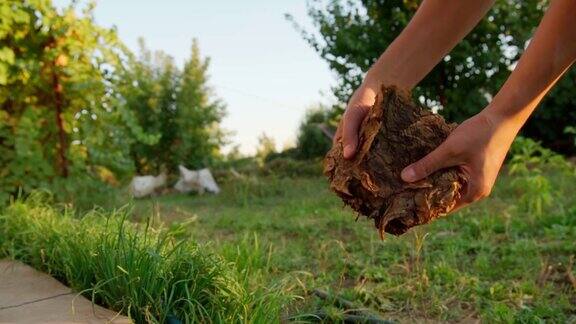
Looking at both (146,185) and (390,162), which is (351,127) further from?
(146,185)

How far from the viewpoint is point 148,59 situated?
13305mm

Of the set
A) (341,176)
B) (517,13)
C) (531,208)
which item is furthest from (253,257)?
(517,13)

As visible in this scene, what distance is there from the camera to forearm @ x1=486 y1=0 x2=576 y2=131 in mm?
1398

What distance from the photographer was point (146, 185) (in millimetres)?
10305

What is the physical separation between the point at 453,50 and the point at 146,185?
5.14 m

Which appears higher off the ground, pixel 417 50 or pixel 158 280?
pixel 417 50

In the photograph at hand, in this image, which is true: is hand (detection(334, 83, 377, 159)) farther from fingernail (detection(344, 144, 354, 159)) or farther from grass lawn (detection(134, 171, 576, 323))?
grass lawn (detection(134, 171, 576, 323))

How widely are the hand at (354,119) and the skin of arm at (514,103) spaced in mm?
303

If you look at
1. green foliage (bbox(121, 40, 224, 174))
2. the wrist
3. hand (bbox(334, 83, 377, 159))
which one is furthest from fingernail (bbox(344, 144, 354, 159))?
green foliage (bbox(121, 40, 224, 174))

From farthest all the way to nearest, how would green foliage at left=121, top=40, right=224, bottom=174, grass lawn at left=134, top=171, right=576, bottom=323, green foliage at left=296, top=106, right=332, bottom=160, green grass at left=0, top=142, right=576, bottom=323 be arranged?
green foliage at left=296, top=106, right=332, bottom=160
green foliage at left=121, top=40, right=224, bottom=174
grass lawn at left=134, top=171, right=576, bottom=323
green grass at left=0, top=142, right=576, bottom=323

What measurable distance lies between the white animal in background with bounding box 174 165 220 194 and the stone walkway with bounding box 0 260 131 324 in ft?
23.7

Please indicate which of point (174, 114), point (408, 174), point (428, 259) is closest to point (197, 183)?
point (174, 114)

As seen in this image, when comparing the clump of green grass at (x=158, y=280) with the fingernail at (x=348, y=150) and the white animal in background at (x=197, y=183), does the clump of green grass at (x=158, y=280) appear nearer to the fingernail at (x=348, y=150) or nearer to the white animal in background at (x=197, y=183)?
the fingernail at (x=348, y=150)

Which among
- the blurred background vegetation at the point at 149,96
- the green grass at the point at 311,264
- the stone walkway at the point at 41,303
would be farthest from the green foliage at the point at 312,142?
the stone walkway at the point at 41,303
